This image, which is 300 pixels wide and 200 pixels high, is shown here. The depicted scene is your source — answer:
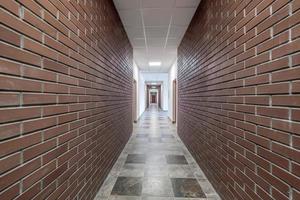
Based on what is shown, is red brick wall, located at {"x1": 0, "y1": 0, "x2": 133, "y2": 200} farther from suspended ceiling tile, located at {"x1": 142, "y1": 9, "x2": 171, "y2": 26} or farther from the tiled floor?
suspended ceiling tile, located at {"x1": 142, "y1": 9, "x2": 171, "y2": 26}

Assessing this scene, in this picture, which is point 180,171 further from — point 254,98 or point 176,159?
point 254,98

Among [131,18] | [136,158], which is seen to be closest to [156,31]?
[131,18]

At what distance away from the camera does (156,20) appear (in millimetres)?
3625

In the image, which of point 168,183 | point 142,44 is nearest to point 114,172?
point 168,183

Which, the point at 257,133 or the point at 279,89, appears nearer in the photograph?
the point at 279,89

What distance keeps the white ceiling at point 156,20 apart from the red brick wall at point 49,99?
1007 mm

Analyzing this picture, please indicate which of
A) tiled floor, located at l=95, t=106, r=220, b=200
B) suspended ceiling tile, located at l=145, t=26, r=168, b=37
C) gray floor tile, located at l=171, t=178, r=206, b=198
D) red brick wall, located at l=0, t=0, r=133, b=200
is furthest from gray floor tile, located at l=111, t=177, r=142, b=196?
suspended ceiling tile, located at l=145, t=26, r=168, b=37

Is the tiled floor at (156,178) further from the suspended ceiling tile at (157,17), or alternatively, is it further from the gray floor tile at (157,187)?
the suspended ceiling tile at (157,17)

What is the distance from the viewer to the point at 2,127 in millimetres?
841

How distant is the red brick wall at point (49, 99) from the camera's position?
89 centimetres

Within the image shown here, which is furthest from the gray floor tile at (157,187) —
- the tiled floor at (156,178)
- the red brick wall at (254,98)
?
the red brick wall at (254,98)

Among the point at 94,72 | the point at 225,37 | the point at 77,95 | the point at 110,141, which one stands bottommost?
the point at 110,141

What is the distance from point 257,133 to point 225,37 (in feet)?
3.83

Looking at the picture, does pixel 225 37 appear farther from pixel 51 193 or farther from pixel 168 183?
pixel 51 193
